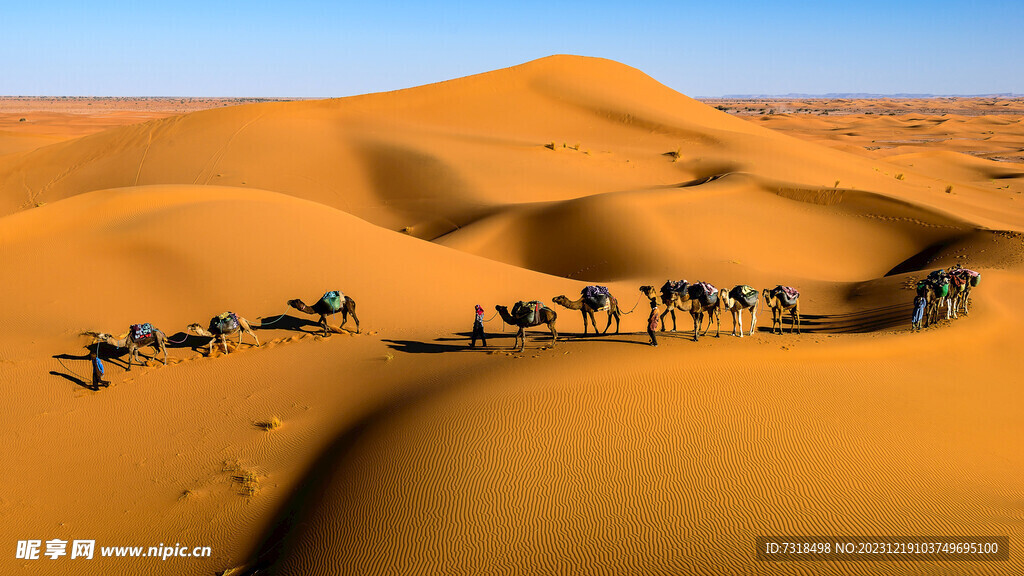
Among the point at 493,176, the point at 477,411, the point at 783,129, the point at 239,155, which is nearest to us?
the point at 477,411

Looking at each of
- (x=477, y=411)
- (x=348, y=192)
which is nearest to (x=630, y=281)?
(x=477, y=411)

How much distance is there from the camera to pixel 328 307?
1412cm

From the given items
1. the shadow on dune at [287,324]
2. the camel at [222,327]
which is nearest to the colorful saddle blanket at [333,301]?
the shadow on dune at [287,324]

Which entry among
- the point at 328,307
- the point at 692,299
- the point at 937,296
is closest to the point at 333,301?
the point at 328,307

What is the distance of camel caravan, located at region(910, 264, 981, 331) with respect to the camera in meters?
14.5

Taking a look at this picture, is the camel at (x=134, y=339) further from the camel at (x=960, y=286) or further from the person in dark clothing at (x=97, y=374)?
the camel at (x=960, y=286)

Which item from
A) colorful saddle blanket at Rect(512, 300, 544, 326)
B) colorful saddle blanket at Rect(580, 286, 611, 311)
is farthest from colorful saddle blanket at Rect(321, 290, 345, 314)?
colorful saddle blanket at Rect(580, 286, 611, 311)

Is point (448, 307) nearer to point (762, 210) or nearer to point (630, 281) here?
point (630, 281)

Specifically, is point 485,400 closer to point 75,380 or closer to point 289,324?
point 289,324

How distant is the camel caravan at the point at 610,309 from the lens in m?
12.3

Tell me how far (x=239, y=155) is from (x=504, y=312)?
109ft

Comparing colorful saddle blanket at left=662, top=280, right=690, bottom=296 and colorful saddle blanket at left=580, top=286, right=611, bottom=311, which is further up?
colorful saddle blanket at left=662, top=280, right=690, bottom=296

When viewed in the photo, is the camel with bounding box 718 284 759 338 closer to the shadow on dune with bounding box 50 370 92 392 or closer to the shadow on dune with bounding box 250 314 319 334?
the shadow on dune with bounding box 250 314 319 334

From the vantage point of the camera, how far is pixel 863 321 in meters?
17.3
